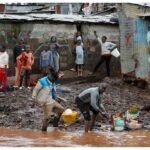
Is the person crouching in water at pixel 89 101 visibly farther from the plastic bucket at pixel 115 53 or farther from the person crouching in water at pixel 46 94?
the plastic bucket at pixel 115 53

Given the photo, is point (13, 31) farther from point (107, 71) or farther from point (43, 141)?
point (43, 141)

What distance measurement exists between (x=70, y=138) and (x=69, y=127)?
4.22 feet

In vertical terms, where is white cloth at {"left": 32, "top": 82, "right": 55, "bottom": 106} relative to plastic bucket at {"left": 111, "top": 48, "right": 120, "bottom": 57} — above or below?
below

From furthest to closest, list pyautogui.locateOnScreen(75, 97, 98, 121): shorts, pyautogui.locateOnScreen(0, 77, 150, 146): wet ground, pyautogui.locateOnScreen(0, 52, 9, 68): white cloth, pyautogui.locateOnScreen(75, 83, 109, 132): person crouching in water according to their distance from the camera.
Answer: pyautogui.locateOnScreen(0, 52, 9, 68): white cloth < pyautogui.locateOnScreen(75, 97, 98, 121): shorts < pyautogui.locateOnScreen(75, 83, 109, 132): person crouching in water < pyautogui.locateOnScreen(0, 77, 150, 146): wet ground

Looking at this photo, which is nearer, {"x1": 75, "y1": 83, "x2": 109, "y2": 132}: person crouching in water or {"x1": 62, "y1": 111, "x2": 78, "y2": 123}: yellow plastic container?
{"x1": 75, "y1": 83, "x2": 109, "y2": 132}: person crouching in water

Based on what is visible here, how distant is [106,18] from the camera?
23.8 meters

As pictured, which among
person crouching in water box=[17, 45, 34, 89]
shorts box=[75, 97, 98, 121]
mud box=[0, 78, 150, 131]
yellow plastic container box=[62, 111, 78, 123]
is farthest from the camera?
person crouching in water box=[17, 45, 34, 89]

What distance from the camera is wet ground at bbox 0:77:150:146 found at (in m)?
11.9

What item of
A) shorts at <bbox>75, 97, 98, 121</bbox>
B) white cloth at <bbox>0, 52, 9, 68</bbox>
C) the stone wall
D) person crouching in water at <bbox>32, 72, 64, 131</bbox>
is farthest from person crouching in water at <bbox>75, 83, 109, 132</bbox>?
the stone wall

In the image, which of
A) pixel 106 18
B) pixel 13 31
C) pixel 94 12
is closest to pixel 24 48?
pixel 13 31

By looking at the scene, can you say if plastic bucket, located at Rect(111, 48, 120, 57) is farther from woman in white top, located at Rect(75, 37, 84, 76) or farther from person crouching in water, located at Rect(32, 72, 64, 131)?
person crouching in water, located at Rect(32, 72, 64, 131)

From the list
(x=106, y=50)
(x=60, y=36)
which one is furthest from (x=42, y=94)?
(x=60, y=36)

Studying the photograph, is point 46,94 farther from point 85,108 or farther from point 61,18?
point 61,18

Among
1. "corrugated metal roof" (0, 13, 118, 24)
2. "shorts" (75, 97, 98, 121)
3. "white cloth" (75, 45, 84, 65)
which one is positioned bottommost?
"shorts" (75, 97, 98, 121)
